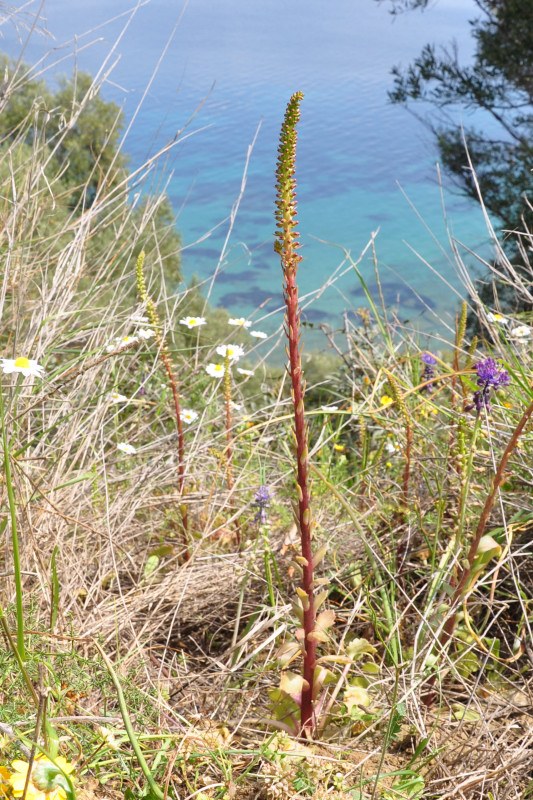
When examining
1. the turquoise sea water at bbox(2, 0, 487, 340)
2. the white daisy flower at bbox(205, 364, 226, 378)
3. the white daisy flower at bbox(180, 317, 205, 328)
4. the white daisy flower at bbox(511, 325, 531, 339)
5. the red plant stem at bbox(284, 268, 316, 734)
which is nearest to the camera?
the red plant stem at bbox(284, 268, 316, 734)

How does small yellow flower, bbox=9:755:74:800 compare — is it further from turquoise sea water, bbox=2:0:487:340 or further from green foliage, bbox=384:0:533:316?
green foliage, bbox=384:0:533:316

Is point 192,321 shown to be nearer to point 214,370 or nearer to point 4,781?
point 214,370

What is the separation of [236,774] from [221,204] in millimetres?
12393

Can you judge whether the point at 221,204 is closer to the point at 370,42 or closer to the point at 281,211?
the point at 281,211

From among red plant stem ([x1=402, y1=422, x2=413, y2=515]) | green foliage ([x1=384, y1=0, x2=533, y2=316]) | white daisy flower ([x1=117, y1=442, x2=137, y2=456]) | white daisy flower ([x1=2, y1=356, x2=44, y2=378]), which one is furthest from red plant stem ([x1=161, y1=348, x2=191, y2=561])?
green foliage ([x1=384, y1=0, x2=533, y2=316])

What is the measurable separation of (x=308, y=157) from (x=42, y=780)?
15392 millimetres

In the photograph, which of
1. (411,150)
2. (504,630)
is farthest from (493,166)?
(504,630)

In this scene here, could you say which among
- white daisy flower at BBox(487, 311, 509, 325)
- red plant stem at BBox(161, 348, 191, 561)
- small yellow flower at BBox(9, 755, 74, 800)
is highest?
white daisy flower at BBox(487, 311, 509, 325)

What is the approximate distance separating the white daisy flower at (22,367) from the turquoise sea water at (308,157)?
457 centimetres

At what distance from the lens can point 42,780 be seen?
1014 millimetres

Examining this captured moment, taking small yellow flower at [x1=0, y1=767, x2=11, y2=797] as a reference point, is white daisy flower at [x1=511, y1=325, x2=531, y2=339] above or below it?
above

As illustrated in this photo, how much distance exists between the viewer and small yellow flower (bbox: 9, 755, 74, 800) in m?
1.02

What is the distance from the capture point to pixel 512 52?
27.1 ft

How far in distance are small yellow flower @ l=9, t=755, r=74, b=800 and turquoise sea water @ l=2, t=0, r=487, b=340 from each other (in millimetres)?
5378
